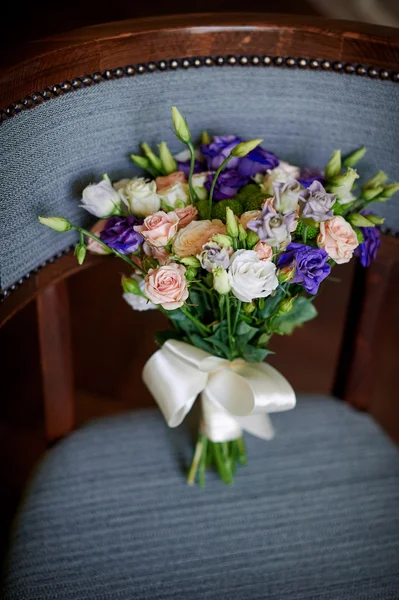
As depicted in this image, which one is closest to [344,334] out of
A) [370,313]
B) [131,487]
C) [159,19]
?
[370,313]

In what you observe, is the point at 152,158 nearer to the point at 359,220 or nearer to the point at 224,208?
the point at 224,208

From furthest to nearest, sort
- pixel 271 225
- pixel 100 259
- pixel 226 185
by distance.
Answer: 1. pixel 100 259
2. pixel 226 185
3. pixel 271 225

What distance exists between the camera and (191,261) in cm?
57

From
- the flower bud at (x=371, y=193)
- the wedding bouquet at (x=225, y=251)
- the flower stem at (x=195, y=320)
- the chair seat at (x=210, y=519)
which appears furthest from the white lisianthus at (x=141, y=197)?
the chair seat at (x=210, y=519)

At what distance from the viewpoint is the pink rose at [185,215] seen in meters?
0.61

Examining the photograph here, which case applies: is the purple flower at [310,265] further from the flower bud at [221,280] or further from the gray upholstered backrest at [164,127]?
the gray upholstered backrest at [164,127]

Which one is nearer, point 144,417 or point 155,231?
point 155,231

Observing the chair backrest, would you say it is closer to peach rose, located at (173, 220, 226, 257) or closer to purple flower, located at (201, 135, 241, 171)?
purple flower, located at (201, 135, 241, 171)

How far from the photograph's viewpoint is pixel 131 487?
76 centimetres

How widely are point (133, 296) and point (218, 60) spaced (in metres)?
0.27

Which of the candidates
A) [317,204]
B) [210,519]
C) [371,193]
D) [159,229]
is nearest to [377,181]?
[371,193]

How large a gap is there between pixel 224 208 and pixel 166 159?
10 cm

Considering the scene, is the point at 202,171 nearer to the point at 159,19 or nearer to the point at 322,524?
the point at 159,19

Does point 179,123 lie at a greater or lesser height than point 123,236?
greater
